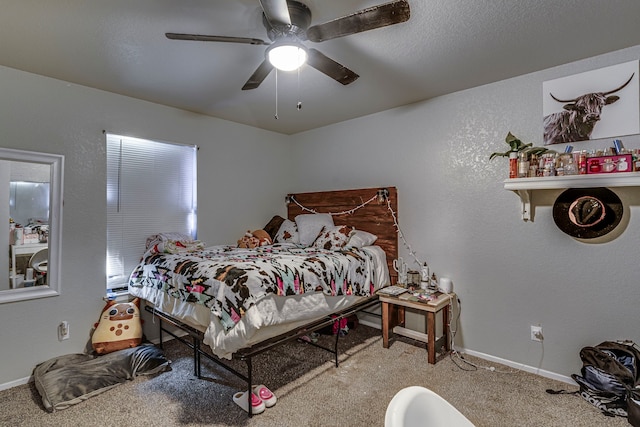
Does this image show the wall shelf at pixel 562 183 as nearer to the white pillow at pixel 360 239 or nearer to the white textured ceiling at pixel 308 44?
the white textured ceiling at pixel 308 44

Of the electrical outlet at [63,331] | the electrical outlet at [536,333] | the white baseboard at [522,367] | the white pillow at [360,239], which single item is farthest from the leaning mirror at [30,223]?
the electrical outlet at [536,333]

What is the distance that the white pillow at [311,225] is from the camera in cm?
355

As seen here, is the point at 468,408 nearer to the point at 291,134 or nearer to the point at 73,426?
the point at 73,426

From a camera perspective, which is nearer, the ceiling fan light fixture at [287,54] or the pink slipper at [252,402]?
the ceiling fan light fixture at [287,54]

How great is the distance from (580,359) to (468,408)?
104 cm

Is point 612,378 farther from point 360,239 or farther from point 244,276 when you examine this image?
point 244,276

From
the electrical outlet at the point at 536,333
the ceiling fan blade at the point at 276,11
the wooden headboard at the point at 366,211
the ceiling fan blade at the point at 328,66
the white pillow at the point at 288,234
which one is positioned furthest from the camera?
the white pillow at the point at 288,234

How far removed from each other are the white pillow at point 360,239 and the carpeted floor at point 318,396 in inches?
42.8

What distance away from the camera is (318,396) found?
7.25 ft

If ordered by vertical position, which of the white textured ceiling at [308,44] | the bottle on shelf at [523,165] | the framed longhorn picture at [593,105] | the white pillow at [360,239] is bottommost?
the white pillow at [360,239]

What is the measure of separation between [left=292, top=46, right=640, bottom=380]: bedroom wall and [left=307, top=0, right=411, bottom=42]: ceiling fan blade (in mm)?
1741

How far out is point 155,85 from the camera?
9.00ft

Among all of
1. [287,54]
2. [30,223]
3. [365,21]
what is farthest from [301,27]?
[30,223]

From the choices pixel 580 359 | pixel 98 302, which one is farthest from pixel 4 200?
pixel 580 359
